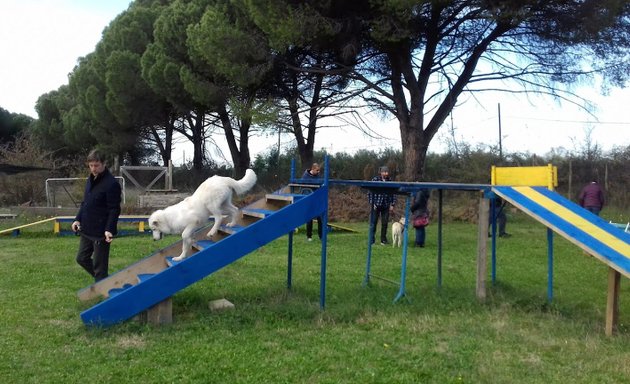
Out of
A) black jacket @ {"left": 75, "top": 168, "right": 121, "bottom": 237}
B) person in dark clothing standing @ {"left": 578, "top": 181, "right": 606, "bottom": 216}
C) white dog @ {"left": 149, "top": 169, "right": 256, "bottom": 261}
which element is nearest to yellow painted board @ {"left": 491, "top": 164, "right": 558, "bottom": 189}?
white dog @ {"left": 149, "top": 169, "right": 256, "bottom": 261}

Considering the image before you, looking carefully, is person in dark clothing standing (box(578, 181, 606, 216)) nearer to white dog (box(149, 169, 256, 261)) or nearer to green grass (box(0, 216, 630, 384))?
green grass (box(0, 216, 630, 384))

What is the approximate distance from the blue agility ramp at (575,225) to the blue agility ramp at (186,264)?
2074mm

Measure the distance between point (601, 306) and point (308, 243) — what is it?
6399mm

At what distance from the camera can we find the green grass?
424 centimetres

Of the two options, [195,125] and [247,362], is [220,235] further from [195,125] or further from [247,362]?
[195,125]

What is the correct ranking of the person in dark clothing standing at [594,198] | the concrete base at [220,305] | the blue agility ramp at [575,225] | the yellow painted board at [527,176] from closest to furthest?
the blue agility ramp at [575,225] → the concrete base at [220,305] → the yellow painted board at [527,176] → the person in dark clothing standing at [594,198]

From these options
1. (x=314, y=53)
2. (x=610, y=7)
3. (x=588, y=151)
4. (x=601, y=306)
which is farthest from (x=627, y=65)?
(x=601, y=306)

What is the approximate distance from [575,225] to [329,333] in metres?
2.60

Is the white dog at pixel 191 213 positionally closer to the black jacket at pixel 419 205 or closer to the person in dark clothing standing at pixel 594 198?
the black jacket at pixel 419 205

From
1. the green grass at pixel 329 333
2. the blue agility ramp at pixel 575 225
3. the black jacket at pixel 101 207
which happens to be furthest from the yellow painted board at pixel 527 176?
the black jacket at pixel 101 207

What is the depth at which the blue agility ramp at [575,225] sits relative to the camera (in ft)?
16.5

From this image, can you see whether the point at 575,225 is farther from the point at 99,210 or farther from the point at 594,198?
the point at 594,198

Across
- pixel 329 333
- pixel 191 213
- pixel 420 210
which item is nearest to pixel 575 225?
pixel 329 333

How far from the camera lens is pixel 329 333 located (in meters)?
5.29
